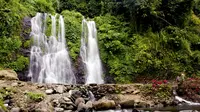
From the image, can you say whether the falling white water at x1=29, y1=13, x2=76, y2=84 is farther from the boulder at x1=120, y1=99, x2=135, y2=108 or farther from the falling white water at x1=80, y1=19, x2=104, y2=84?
the boulder at x1=120, y1=99, x2=135, y2=108

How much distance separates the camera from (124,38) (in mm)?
21859

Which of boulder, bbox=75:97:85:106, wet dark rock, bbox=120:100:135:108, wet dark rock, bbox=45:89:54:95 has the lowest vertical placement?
wet dark rock, bbox=120:100:135:108

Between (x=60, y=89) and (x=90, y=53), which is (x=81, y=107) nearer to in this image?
(x=60, y=89)

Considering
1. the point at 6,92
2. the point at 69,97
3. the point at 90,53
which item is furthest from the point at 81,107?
the point at 90,53

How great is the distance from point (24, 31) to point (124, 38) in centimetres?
746

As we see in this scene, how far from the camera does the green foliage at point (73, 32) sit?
805 inches

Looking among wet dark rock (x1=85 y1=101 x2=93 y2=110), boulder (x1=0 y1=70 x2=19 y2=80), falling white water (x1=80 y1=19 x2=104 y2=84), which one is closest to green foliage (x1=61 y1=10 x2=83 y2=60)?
falling white water (x1=80 y1=19 x2=104 y2=84)

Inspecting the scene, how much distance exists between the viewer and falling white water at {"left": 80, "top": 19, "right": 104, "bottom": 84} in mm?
19688

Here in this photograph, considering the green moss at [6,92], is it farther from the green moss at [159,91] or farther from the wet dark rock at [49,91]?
the green moss at [159,91]

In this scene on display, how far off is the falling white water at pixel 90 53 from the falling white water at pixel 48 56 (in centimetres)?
129

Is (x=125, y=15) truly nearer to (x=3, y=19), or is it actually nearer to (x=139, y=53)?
(x=139, y=53)

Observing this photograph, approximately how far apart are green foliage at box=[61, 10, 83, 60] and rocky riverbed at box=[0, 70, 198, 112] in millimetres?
6216

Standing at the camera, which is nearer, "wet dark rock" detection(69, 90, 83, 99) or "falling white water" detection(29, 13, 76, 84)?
"wet dark rock" detection(69, 90, 83, 99)

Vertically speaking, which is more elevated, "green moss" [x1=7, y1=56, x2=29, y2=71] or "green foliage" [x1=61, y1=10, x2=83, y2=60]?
"green foliage" [x1=61, y1=10, x2=83, y2=60]
